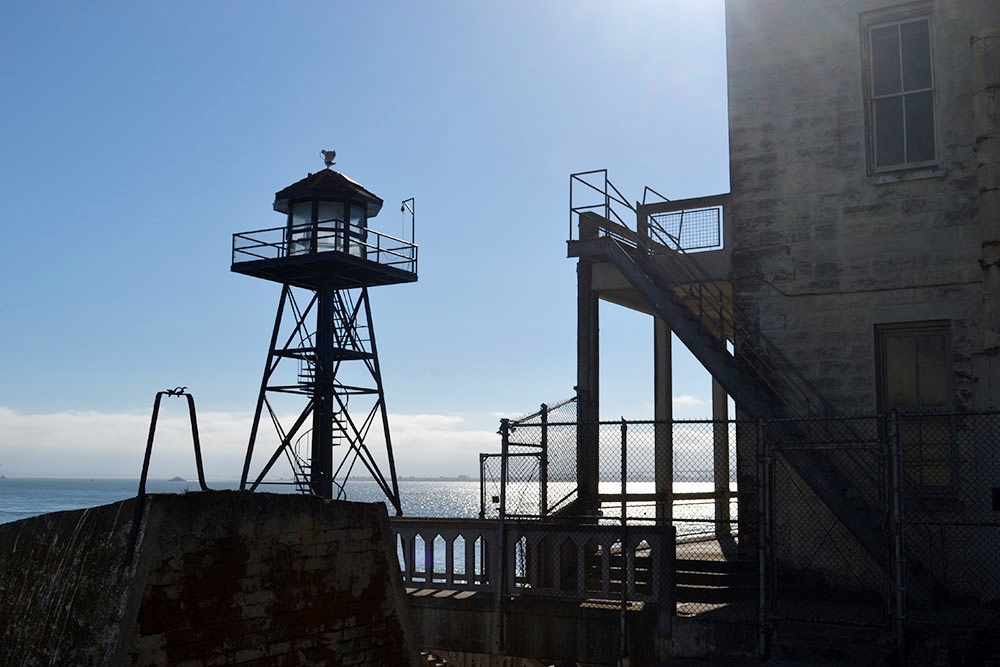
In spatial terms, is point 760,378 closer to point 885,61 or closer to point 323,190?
point 885,61

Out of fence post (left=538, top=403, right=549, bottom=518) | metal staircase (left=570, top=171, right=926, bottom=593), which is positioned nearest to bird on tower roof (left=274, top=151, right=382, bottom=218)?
metal staircase (left=570, top=171, right=926, bottom=593)

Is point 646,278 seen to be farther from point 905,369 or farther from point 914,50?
point 914,50

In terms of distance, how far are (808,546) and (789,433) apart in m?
1.71

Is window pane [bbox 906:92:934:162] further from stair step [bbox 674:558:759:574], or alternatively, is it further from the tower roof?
the tower roof

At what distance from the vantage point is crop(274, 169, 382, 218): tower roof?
101ft

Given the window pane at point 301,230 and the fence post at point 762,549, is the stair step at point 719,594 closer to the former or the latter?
the fence post at point 762,549

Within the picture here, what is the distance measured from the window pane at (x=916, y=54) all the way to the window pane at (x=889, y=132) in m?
0.31

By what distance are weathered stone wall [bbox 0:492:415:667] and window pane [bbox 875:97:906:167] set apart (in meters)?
9.73

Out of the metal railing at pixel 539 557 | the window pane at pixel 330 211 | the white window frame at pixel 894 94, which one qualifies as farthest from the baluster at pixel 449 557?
the window pane at pixel 330 211

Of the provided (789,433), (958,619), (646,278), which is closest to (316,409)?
(646,278)

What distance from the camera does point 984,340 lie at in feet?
44.3

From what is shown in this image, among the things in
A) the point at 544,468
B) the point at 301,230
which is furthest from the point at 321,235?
the point at 544,468

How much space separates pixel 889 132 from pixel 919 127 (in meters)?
0.41

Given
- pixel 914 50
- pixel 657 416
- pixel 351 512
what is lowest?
pixel 351 512
